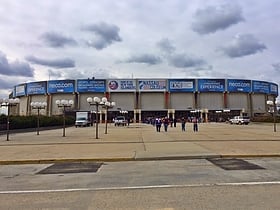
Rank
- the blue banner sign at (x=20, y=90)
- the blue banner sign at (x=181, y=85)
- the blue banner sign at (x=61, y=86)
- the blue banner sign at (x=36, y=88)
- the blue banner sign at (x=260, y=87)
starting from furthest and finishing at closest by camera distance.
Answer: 1. the blue banner sign at (x=20, y=90)
2. the blue banner sign at (x=260, y=87)
3. the blue banner sign at (x=36, y=88)
4. the blue banner sign at (x=61, y=86)
5. the blue banner sign at (x=181, y=85)

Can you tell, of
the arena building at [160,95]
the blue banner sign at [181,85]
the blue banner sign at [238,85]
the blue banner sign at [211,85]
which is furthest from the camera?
the blue banner sign at [238,85]

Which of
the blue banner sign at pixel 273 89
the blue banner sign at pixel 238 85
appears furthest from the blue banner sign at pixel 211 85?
the blue banner sign at pixel 273 89

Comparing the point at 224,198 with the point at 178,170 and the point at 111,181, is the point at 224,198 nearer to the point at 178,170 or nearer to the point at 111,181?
the point at 111,181

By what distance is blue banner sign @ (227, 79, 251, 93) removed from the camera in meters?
115

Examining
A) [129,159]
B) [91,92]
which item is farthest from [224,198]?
[91,92]

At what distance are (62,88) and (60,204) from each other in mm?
109420

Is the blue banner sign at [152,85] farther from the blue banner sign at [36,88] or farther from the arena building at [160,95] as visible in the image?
the blue banner sign at [36,88]

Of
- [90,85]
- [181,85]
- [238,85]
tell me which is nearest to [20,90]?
[90,85]

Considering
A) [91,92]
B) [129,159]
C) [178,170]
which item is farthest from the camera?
[91,92]

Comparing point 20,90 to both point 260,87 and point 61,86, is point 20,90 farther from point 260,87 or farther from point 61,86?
point 260,87

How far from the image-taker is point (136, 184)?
932cm

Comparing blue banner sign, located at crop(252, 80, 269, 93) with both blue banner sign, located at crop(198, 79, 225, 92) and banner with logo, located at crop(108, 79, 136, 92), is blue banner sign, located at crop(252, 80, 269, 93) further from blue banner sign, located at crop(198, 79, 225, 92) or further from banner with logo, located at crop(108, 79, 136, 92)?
banner with logo, located at crop(108, 79, 136, 92)

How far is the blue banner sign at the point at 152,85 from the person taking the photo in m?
112

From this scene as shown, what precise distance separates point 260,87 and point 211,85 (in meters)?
18.6
